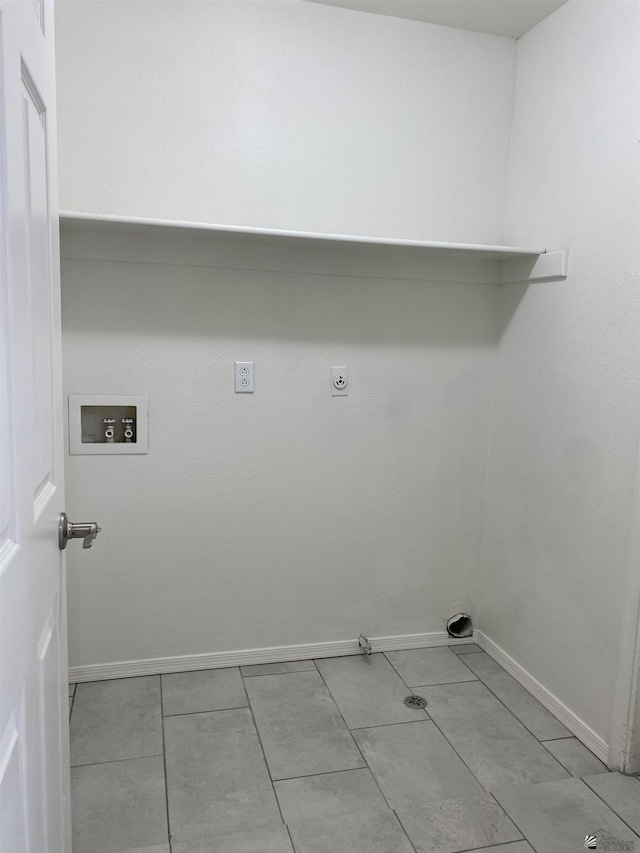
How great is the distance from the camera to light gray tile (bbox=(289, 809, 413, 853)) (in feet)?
5.31

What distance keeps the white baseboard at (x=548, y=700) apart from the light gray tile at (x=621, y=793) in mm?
89

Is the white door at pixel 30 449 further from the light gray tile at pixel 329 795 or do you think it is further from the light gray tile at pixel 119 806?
the light gray tile at pixel 329 795

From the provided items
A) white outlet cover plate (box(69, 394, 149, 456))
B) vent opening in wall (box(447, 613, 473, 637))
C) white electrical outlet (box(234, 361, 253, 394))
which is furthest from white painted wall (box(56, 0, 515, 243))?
vent opening in wall (box(447, 613, 473, 637))

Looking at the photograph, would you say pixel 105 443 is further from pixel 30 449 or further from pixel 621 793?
pixel 621 793

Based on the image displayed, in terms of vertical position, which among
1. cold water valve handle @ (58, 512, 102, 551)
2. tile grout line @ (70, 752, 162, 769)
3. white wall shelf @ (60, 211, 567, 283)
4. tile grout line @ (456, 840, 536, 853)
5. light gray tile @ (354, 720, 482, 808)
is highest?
white wall shelf @ (60, 211, 567, 283)

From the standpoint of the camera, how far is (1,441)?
772mm

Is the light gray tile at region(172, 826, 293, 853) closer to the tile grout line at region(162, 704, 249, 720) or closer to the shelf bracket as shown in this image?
the tile grout line at region(162, 704, 249, 720)

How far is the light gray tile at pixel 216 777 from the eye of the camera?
171 cm

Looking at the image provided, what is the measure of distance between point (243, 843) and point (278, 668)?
36.0 inches

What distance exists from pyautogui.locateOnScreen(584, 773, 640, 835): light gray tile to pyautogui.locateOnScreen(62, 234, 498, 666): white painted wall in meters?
0.94

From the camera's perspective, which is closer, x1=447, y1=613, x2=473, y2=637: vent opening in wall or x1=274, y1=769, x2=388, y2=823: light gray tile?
x1=274, y1=769, x2=388, y2=823: light gray tile

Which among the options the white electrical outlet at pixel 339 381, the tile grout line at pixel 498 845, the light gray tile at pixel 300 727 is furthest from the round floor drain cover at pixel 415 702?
the white electrical outlet at pixel 339 381

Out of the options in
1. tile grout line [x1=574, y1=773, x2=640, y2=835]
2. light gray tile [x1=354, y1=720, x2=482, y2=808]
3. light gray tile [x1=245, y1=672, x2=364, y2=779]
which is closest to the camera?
tile grout line [x1=574, y1=773, x2=640, y2=835]

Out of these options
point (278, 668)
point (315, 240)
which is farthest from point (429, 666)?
point (315, 240)
